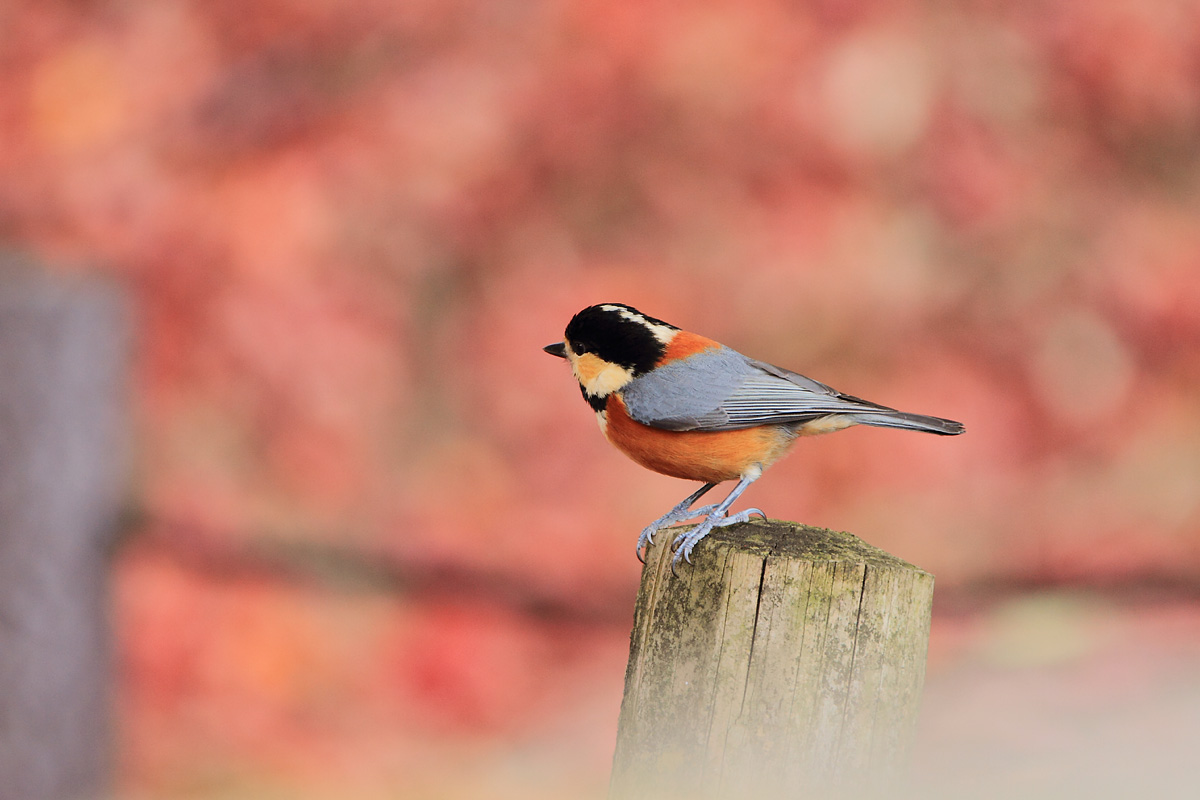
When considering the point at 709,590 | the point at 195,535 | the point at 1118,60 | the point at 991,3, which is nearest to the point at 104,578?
the point at 195,535

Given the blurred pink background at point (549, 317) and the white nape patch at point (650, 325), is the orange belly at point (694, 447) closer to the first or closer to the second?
the white nape patch at point (650, 325)

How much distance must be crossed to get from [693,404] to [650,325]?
1.01ft

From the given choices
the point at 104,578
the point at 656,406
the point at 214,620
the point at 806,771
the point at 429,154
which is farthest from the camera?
the point at 429,154

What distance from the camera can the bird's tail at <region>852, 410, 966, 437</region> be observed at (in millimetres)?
3146

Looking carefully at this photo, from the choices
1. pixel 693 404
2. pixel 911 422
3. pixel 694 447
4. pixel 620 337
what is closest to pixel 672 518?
pixel 694 447

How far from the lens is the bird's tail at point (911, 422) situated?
10.3 feet

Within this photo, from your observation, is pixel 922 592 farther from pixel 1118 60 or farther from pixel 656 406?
pixel 1118 60

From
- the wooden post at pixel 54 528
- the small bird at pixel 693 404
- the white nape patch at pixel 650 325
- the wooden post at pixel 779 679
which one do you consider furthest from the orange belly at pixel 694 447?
the wooden post at pixel 54 528

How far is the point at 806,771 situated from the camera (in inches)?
88.3

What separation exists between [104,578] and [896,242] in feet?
17.1

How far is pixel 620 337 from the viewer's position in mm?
3301

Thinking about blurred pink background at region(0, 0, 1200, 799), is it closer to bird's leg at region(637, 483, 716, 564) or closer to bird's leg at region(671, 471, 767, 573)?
bird's leg at region(637, 483, 716, 564)

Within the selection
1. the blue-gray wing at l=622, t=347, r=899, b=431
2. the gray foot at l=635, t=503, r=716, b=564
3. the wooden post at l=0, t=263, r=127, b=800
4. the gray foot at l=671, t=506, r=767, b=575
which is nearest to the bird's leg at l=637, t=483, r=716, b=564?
the gray foot at l=635, t=503, r=716, b=564

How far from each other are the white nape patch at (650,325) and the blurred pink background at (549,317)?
11.2 feet
